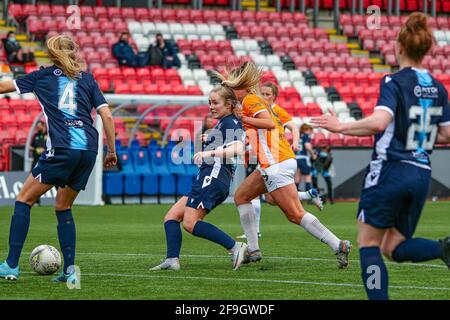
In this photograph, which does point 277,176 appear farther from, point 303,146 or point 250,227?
point 303,146

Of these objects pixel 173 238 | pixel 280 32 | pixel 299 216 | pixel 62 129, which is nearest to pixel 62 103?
pixel 62 129

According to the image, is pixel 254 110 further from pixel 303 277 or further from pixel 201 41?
pixel 201 41

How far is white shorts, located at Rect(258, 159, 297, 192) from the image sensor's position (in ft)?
37.1

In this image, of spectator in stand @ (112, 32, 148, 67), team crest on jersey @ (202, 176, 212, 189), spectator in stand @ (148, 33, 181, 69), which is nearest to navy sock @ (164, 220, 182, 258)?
team crest on jersey @ (202, 176, 212, 189)

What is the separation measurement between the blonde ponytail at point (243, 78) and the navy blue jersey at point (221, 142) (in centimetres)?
32

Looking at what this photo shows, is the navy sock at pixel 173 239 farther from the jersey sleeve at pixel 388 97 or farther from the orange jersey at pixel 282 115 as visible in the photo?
the jersey sleeve at pixel 388 97

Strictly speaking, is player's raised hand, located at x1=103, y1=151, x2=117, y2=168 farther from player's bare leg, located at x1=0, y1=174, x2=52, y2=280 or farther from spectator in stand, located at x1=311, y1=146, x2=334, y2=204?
spectator in stand, located at x1=311, y1=146, x2=334, y2=204

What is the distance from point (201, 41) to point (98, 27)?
11.6 ft

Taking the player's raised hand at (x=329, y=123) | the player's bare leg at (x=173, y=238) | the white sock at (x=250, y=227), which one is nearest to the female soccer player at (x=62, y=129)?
the player's bare leg at (x=173, y=238)

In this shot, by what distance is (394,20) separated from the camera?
42500 mm

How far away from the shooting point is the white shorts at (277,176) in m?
11.3

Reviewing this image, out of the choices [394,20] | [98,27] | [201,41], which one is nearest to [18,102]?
[98,27]

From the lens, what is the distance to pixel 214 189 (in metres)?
11.1

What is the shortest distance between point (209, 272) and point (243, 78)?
197cm
